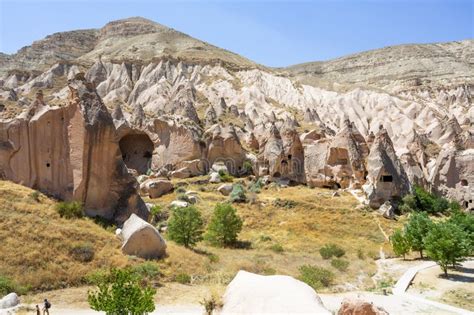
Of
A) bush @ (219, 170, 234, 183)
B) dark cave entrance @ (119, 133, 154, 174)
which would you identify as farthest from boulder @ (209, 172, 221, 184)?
dark cave entrance @ (119, 133, 154, 174)

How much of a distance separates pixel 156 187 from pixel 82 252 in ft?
78.4

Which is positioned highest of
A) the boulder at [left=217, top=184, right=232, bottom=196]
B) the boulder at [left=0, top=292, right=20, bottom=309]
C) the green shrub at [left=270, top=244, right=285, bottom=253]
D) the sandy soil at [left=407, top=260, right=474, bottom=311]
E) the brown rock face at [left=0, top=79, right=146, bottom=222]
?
the brown rock face at [left=0, top=79, right=146, bottom=222]

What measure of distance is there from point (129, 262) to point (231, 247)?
10223 millimetres

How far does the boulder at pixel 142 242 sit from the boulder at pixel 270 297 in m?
11.0

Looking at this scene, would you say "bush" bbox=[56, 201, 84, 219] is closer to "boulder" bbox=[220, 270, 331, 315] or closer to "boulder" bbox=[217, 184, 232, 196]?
"boulder" bbox=[220, 270, 331, 315]

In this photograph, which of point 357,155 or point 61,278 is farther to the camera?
point 357,155

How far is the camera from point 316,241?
31.8 m

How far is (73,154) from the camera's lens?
79.9 feet

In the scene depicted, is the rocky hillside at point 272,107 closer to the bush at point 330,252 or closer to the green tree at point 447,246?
the bush at point 330,252

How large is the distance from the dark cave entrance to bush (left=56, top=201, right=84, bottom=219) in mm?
29981

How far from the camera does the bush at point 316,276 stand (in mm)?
20359

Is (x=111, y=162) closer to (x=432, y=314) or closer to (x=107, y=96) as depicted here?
(x=432, y=314)

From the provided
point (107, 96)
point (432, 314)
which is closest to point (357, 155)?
point (432, 314)

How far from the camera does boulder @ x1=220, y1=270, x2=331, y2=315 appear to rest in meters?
9.17
